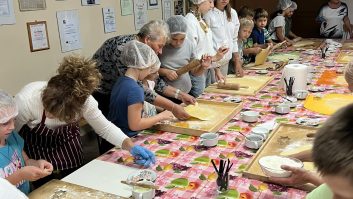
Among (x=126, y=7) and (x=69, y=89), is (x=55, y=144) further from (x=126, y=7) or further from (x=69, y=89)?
(x=126, y=7)

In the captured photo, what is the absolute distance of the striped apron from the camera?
1.74 m

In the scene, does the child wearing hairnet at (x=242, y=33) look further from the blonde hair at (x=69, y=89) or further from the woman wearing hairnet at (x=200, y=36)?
the blonde hair at (x=69, y=89)

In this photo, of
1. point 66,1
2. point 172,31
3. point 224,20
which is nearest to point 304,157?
point 172,31

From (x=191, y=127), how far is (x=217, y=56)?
4.36 ft

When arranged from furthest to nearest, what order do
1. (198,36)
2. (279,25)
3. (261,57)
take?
(279,25)
(261,57)
(198,36)

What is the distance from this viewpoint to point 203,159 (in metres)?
1.61

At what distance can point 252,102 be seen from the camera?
8.07 feet

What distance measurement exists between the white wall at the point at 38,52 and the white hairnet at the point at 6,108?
1461mm

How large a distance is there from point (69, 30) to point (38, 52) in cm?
39

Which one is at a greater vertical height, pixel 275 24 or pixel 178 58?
pixel 275 24

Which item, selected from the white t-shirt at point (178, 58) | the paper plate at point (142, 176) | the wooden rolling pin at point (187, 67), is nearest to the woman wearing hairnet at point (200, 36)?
the white t-shirt at point (178, 58)

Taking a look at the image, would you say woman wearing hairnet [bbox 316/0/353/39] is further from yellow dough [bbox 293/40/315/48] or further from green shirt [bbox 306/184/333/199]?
green shirt [bbox 306/184/333/199]

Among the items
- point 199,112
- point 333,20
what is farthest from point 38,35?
point 333,20

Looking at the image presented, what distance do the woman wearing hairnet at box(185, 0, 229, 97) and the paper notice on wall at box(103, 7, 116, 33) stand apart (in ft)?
3.29
